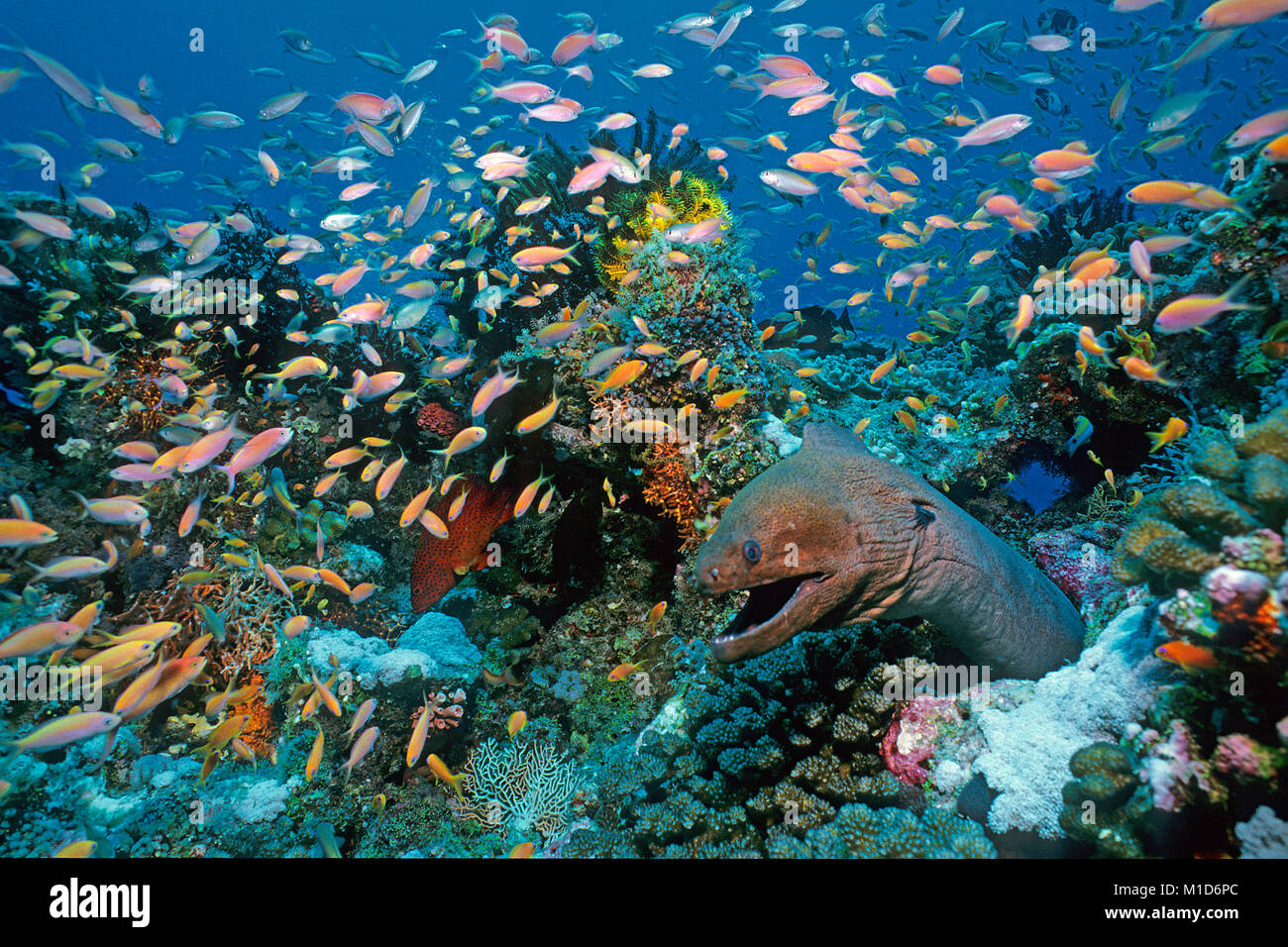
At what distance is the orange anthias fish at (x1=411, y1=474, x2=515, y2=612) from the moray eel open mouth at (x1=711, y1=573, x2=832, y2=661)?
4.01m

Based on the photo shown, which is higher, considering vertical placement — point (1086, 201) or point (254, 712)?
point (1086, 201)

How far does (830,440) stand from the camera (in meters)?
3.26

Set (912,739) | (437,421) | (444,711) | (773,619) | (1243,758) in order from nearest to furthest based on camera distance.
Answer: (1243,758) < (773,619) < (912,739) < (444,711) < (437,421)

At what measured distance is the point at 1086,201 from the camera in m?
12.0

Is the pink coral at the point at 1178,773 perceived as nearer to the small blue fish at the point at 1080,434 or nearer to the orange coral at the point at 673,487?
the orange coral at the point at 673,487

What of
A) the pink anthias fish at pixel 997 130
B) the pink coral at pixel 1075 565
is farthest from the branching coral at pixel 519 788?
the pink anthias fish at pixel 997 130

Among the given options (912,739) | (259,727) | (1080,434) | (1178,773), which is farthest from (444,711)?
(1080,434)

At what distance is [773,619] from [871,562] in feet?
2.05

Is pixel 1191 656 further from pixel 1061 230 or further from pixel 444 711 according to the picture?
pixel 1061 230

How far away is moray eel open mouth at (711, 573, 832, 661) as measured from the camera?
244cm

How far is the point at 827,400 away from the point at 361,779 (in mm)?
7623
